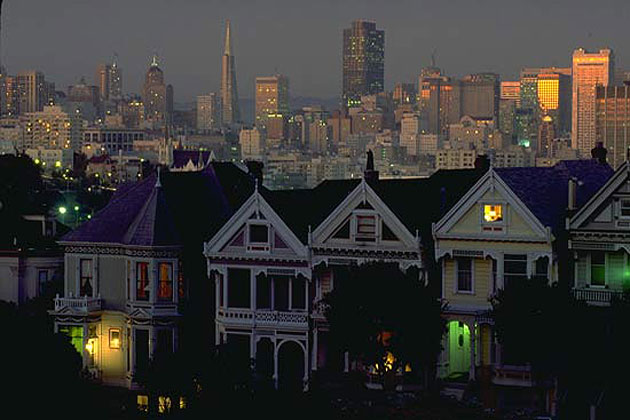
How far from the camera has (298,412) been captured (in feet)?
115

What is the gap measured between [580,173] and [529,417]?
7.84 metres

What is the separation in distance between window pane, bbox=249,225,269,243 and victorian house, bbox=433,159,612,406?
487cm

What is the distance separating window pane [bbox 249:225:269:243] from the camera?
46000 mm

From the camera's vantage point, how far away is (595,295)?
42.3 metres

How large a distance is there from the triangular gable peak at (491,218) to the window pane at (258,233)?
4.91 meters

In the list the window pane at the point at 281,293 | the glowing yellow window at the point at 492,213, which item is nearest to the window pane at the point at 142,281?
the window pane at the point at 281,293

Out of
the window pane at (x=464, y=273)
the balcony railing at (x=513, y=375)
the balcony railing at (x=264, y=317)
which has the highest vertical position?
the window pane at (x=464, y=273)

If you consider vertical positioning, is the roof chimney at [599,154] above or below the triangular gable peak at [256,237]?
above

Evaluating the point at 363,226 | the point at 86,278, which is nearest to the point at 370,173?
the point at 363,226

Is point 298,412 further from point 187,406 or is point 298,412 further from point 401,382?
point 401,382

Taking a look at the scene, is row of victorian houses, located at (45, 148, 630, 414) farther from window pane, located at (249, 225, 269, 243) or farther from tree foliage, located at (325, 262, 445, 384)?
tree foliage, located at (325, 262, 445, 384)

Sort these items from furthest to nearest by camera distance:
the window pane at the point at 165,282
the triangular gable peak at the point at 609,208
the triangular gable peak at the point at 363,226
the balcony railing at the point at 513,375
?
the window pane at the point at 165,282, the triangular gable peak at the point at 363,226, the balcony railing at the point at 513,375, the triangular gable peak at the point at 609,208

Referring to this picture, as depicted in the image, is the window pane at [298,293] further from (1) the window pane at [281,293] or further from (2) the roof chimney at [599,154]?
(2) the roof chimney at [599,154]

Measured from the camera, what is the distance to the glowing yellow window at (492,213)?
43.0 m
